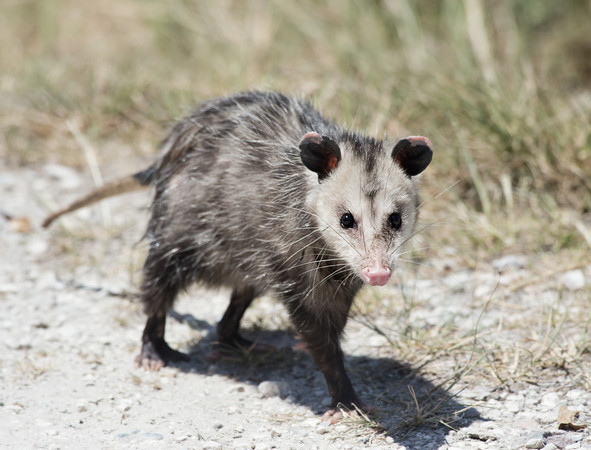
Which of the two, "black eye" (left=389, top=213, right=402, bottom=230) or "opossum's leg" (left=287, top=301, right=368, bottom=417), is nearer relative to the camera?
"black eye" (left=389, top=213, right=402, bottom=230)

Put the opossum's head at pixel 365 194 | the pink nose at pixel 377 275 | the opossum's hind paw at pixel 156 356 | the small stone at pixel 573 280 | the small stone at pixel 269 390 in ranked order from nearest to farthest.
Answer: the pink nose at pixel 377 275
the opossum's head at pixel 365 194
the small stone at pixel 269 390
the opossum's hind paw at pixel 156 356
the small stone at pixel 573 280

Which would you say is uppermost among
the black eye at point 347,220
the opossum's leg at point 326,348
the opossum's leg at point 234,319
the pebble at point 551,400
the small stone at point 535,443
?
the black eye at point 347,220

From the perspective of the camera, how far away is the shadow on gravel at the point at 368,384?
2934 mm

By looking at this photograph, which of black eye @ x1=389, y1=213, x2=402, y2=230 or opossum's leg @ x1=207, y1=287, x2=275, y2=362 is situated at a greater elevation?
black eye @ x1=389, y1=213, x2=402, y2=230

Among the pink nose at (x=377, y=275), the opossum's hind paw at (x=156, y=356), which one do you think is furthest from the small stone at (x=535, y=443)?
the opossum's hind paw at (x=156, y=356)

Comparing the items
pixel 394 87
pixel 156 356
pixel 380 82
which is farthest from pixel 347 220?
pixel 380 82

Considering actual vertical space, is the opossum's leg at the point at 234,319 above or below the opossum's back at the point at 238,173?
below

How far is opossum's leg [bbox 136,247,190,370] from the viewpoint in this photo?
3.63 metres

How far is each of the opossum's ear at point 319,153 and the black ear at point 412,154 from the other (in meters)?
0.23

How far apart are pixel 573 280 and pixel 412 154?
152cm

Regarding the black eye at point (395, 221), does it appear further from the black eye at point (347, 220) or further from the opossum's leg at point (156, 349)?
the opossum's leg at point (156, 349)

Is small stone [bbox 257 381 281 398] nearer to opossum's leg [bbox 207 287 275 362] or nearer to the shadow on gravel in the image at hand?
the shadow on gravel

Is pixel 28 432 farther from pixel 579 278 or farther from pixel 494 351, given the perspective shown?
pixel 579 278

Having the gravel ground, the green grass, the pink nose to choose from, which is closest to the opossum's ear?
the pink nose
